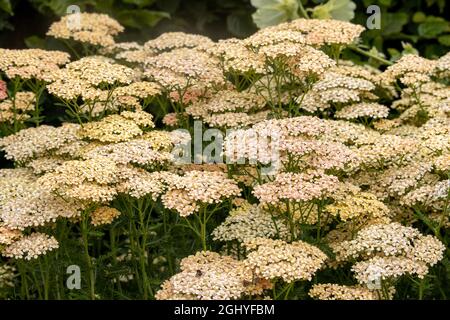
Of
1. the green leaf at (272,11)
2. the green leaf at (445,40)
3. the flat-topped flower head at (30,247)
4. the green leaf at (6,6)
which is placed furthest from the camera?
the green leaf at (445,40)

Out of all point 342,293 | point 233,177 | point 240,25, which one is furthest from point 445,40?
point 342,293

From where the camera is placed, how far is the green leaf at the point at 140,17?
634cm

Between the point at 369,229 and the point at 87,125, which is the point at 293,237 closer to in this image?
the point at 369,229

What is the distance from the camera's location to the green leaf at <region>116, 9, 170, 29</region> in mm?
6340

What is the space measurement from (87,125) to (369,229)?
1.45m

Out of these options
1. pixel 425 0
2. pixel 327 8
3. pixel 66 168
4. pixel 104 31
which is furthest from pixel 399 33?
pixel 66 168

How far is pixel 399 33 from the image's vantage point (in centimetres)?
689

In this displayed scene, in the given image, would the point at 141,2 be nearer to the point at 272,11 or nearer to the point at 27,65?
the point at 272,11

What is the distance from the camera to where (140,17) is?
6.40 metres

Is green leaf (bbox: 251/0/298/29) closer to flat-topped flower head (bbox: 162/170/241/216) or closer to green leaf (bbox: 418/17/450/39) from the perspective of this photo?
green leaf (bbox: 418/17/450/39)

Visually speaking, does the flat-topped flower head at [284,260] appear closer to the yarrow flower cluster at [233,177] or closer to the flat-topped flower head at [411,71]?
the yarrow flower cluster at [233,177]

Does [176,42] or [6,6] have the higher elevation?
[6,6]

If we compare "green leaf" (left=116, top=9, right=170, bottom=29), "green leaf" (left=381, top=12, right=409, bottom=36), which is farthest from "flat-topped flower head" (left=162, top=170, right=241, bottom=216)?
"green leaf" (left=381, top=12, right=409, bottom=36)

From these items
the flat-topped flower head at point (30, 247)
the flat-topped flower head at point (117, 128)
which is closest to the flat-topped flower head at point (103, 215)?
the flat-topped flower head at point (30, 247)
